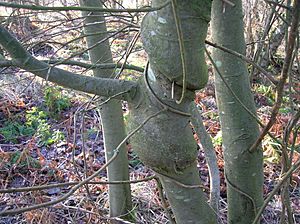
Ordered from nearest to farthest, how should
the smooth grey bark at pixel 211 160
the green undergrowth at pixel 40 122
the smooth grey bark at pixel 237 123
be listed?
the smooth grey bark at pixel 237 123 < the smooth grey bark at pixel 211 160 < the green undergrowth at pixel 40 122

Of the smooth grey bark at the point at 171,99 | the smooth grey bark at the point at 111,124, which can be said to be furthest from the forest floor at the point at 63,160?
the smooth grey bark at the point at 171,99

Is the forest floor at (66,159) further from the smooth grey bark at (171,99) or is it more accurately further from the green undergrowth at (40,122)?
the smooth grey bark at (171,99)

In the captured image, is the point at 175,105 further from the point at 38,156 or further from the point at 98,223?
the point at 38,156

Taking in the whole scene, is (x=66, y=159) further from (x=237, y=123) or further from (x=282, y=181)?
(x=282, y=181)

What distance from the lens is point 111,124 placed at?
7.64ft

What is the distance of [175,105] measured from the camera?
1102 mm

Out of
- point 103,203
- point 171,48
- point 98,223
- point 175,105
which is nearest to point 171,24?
point 171,48

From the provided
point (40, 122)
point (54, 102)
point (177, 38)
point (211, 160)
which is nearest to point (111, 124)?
point (211, 160)

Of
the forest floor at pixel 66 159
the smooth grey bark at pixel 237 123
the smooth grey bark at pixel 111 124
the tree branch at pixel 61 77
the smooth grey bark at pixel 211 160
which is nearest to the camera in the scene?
the tree branch at pixel 61 77

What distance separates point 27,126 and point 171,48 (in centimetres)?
362

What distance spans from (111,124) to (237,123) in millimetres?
1031

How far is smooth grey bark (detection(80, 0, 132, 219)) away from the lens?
2.15 meters

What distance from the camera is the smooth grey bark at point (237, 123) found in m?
1.40

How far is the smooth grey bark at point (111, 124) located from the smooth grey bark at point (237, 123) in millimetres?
721
